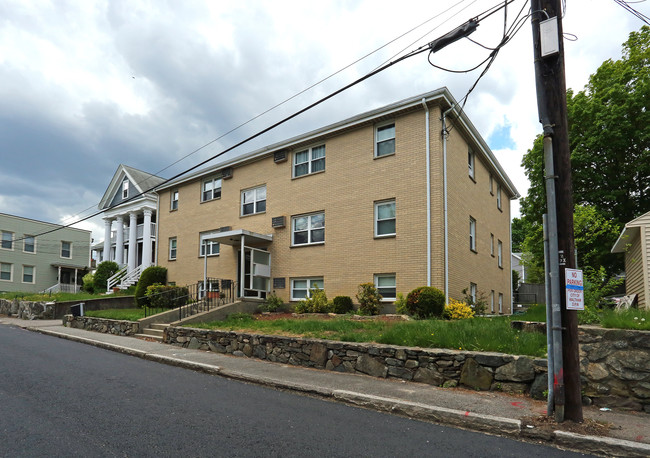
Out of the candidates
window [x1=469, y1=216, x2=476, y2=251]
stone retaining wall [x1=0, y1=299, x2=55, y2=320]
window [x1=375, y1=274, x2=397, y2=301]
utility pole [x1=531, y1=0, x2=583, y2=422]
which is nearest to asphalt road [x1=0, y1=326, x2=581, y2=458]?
utility pole [x1=531, y1=0, x2=583, y2=422]

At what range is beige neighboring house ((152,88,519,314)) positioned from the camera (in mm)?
15078

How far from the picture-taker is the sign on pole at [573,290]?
221 inches

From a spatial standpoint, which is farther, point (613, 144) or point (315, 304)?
point (613, 144)

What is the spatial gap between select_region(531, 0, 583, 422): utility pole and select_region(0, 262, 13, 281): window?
145ft

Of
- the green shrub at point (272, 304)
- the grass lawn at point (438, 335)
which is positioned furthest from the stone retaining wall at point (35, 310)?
the grass lawn at point (438, 335)

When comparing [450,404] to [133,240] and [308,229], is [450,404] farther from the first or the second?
[133,240]

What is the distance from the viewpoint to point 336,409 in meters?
6.51

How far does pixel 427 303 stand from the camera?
13148mm

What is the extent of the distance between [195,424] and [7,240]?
42.2 meters

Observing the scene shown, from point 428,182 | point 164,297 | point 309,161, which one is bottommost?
point 164,297

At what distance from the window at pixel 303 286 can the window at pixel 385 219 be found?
312 cm

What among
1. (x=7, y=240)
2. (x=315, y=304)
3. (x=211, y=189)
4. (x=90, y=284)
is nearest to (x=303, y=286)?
(x=315, y=304)

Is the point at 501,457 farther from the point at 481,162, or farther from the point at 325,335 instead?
the point at 481,162

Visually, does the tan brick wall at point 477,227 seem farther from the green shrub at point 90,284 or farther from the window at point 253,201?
the green shrub at point 90,284
